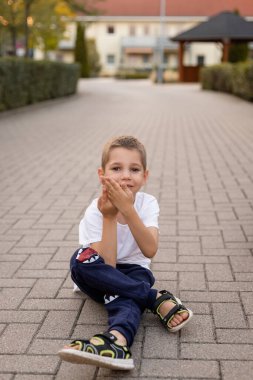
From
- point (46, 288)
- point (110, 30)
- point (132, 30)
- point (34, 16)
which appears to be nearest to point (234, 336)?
point (46, 288)

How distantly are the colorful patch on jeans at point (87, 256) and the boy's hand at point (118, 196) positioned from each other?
11.3 inches

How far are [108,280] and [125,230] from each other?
331mm

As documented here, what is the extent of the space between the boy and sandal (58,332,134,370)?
0.49ft

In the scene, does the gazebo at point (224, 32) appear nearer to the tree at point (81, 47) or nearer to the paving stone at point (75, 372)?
the tree at point (81, 47)

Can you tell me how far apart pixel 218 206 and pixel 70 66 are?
17.4m

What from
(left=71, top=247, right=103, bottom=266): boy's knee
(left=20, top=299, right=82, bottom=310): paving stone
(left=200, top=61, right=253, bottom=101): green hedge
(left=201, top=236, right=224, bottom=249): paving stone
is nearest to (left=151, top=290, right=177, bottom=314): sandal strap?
(left=71, top=247, right=103, bottom=266): boy's knee

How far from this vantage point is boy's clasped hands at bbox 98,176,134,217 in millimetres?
2760

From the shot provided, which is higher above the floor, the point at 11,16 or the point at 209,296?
the point at 11,16

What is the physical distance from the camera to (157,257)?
13.3 feet

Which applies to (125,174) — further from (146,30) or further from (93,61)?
(146,30)

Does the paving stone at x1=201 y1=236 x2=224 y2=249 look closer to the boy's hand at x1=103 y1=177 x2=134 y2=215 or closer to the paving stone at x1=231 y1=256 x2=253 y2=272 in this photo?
the paving stone at x1=231 y1=256 x2=253 y2=272

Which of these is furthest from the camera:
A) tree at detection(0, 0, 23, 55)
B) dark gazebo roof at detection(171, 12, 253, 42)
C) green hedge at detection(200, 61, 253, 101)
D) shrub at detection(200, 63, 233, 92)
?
dark gazebo roof at detection(171, 12, 253, 42)

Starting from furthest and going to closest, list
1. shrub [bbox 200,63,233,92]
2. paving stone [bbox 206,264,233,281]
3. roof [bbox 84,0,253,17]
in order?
roof [bbox 84,0,253,17] < shrub [bbox 200,63,233,92] < paving stone [bbox 206,264,233,281]

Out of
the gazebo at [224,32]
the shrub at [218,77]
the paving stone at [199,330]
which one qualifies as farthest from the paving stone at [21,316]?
the gazebo at [224,32]
